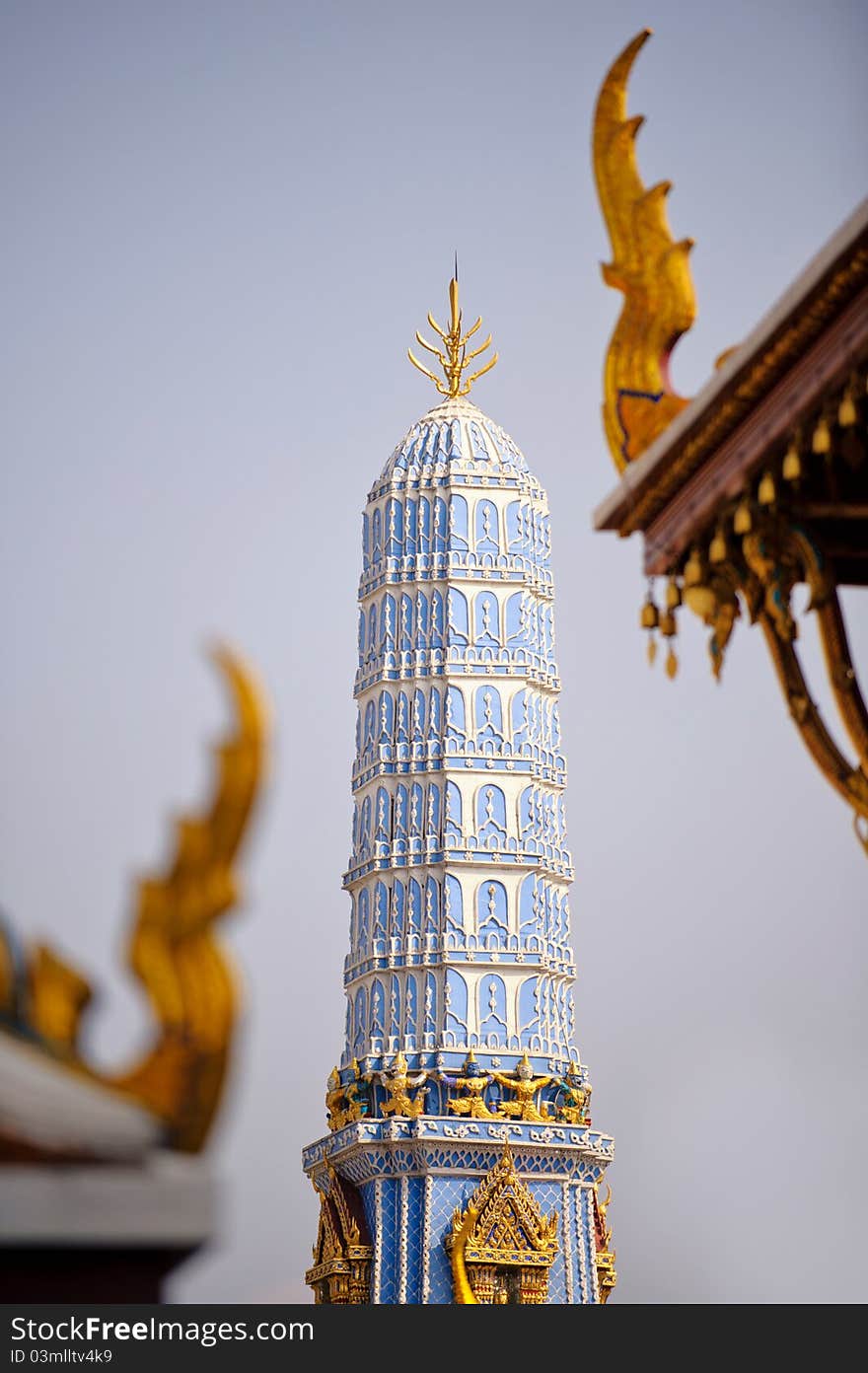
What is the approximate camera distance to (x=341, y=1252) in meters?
21.5

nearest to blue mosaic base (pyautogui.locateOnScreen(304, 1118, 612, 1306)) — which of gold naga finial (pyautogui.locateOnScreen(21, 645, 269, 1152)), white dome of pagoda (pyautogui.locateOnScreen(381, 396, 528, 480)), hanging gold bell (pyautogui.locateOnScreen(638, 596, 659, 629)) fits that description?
white dome of pagoda (pyautogui.locateOnScreen(381, 396, 528, 480))

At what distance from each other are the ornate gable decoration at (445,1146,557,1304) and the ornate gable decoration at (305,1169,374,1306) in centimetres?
109

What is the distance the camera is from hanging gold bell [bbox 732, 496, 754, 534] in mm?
6703

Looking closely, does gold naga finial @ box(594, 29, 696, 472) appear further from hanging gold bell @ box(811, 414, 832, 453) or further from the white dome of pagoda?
the white dome of pagoda

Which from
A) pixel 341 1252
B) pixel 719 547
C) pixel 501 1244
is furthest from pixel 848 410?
pixel 341 1252

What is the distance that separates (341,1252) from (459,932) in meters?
3.80

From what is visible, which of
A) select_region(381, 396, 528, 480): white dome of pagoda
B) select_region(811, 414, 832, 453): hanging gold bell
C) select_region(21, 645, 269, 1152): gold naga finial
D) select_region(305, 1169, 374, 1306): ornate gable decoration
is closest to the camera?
select_region(21, 645, 269, 1152): gold naga finial

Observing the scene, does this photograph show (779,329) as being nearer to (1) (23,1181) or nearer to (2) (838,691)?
(2) (838,691)
